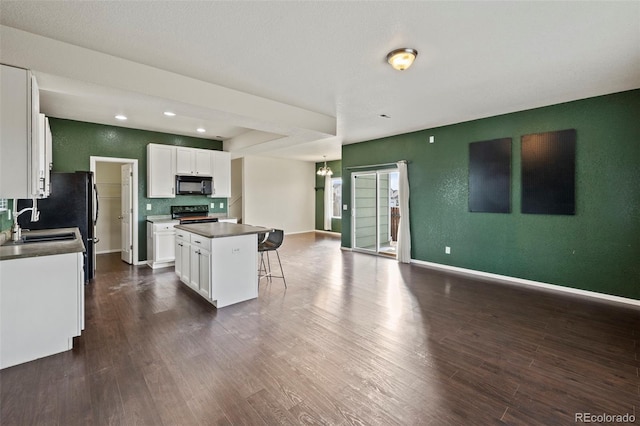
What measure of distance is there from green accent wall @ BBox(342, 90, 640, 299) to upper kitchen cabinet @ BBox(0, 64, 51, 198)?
5497mm

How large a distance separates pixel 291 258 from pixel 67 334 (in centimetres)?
412

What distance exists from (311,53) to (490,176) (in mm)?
3672

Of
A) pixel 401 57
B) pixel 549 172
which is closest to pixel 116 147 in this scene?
pixel 401 57

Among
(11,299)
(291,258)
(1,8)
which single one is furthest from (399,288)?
(1,8)

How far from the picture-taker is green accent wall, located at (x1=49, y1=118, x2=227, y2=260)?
16.1 feet

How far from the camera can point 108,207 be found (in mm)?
7000

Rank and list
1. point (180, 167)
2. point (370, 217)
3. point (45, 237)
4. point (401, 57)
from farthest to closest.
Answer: point (370, 217) < point (180, 167) < point (45, 237) < point (401, 57)

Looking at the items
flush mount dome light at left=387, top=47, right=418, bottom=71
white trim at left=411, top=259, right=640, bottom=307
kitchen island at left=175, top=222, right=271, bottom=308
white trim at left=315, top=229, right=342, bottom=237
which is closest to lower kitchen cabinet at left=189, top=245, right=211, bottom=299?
kitchen island at left=175, top=222, right=271, bottom=308

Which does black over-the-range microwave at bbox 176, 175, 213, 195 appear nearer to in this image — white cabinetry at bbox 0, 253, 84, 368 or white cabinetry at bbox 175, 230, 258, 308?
white cabinetry at bbox 175, 230, 258, 308

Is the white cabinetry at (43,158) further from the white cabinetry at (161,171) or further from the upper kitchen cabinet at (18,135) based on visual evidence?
the white cabinetry at (161,171)

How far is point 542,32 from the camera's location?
2340 mm

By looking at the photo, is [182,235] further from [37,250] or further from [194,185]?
[194,185]

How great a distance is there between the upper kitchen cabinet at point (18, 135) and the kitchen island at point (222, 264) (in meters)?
1.61

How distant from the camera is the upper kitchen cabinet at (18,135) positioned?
2256 mm
